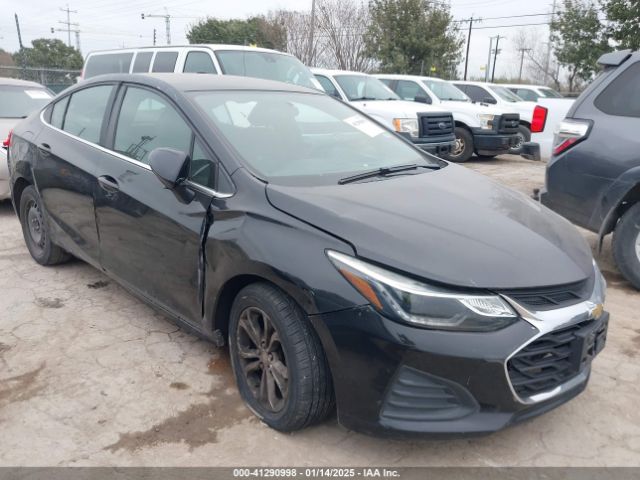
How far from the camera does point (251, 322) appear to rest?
2.73 metres

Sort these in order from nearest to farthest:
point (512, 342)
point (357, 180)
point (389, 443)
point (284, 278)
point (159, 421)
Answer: point (512, 342), point (284, 278), point (389, 443), point (159, 421), point (357, 180)

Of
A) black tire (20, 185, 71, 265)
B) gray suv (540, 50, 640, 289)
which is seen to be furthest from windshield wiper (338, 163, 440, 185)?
black tire (20, 185, 71, 265)

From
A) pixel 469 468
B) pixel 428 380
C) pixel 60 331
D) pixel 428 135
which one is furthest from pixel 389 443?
pixel 428 135

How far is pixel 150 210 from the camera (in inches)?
126

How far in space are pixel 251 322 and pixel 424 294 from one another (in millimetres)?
899

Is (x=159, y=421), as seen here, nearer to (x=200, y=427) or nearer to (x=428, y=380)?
(x=200, y=427)

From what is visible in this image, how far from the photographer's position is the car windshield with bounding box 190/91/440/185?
301 cm

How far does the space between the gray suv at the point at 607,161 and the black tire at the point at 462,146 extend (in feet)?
22.4

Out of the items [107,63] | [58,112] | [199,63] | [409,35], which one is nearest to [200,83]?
[58,112]

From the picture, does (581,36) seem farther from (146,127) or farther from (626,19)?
(146,127)

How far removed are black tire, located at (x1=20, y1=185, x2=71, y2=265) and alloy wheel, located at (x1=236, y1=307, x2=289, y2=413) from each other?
2572 millimetres

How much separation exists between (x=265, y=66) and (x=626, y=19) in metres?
13.8

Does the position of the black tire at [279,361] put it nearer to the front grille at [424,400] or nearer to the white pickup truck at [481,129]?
the front grille at [424,400]

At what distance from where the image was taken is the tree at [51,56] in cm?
4131
